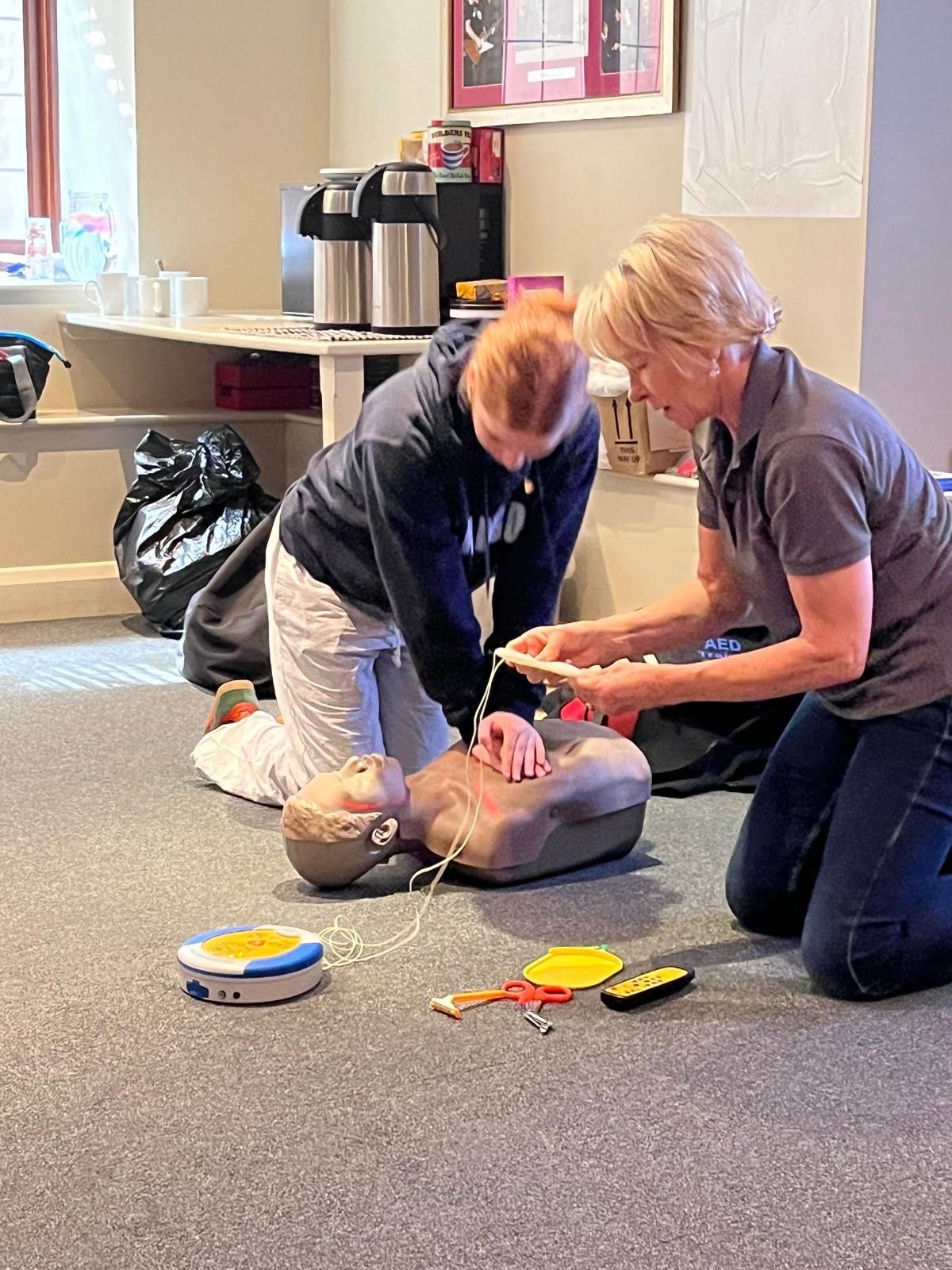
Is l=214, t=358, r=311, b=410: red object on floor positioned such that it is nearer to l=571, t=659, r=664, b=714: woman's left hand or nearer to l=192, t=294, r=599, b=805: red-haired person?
l=192, t=294, r=599, b=805: red-haired person

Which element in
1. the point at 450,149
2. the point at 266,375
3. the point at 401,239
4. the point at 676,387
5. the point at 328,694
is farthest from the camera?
the point at 266,375

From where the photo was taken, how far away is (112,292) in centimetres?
454

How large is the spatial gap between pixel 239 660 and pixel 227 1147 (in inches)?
75.8

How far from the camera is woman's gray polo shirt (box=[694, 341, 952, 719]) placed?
189 cm

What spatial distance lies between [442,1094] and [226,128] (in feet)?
11.7

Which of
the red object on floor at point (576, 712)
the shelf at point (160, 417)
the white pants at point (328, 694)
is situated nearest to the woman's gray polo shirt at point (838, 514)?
the white pants at point (328, 694)

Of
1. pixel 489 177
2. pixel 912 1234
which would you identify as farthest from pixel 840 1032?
pixel 489 177

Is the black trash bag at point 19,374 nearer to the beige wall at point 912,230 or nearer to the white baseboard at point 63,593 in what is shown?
the white baseboard at point 63,593

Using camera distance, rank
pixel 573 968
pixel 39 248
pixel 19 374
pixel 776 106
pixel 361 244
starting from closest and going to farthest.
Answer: pixel 573 968 → pixel 776 106 → pixel 361 244 → pixel 19 374 → pixel 39 248

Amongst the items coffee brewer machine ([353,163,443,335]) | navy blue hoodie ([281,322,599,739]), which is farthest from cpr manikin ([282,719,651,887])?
coffee brewer machine ([353,163,443,335])

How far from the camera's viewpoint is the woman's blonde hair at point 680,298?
6.10 feet

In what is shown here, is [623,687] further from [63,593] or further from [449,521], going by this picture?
[63,593]

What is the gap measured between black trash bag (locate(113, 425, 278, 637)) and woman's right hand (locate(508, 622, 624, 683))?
1943 millimetres

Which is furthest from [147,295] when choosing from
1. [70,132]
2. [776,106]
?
[776,106]
